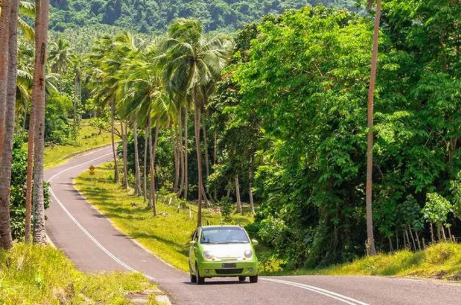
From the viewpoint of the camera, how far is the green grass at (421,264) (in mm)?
20688

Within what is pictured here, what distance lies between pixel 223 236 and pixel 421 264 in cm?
700

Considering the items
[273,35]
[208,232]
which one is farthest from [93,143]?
[208,232]

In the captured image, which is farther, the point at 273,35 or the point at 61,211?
the point at 61,211

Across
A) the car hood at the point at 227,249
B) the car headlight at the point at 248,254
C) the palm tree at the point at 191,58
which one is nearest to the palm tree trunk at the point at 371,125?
the car hood at the point at 227,249

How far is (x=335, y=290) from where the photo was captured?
15.6 meters

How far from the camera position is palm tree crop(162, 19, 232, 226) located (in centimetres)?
5088

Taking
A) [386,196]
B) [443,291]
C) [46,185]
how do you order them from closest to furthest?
[443,291] < [386,196] < [46,185]

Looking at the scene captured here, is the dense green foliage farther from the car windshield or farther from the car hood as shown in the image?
the car hood

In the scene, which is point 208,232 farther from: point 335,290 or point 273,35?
point 273,35

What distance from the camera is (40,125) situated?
1014 inches

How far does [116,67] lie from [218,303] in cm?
6018

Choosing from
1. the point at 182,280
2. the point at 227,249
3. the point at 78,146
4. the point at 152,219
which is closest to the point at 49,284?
the point at 227,249

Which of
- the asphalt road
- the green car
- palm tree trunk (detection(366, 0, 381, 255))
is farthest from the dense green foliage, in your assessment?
A: the green car

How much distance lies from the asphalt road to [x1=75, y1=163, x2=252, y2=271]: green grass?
106 cm
